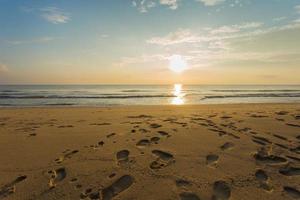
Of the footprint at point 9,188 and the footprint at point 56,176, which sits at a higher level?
the footprint at point 56,176

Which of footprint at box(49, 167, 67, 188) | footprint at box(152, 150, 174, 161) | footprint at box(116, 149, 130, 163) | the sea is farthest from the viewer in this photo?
the sea

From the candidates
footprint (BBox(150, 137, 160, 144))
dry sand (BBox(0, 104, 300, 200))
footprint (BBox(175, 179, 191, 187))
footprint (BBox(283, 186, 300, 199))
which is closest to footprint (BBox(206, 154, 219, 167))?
dry sand (BBox(0, 104, 300, 200))

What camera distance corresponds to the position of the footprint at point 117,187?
3154 millimetres

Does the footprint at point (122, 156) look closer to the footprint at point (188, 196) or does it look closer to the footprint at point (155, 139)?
the footprint at point (155, 139)

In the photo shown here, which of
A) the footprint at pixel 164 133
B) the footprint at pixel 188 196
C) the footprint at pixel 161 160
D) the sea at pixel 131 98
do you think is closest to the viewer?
the footprint at pixel 188 196

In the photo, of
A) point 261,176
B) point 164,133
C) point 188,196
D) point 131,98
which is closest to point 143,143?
point 164,133

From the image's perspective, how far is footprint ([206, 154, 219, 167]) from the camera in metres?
4.18

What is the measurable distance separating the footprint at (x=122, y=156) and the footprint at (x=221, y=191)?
5.46 ft

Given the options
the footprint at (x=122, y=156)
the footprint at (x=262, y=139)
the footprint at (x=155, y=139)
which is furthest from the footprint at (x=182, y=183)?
the footprint at (x=262, y=139)

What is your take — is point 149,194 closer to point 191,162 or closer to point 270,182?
point 191,162

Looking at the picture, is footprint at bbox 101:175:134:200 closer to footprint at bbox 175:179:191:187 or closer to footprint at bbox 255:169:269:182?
footprint at bbox 175:179:191:187

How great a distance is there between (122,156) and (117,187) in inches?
47.1

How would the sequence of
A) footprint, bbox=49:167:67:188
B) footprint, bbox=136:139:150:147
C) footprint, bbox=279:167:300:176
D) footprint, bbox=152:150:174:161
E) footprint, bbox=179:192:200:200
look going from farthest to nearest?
footprint, bbox=136:139:150:147, footprint, bbox=152:150:174:161, footprint, bbox=279:167:300:176, footprint, bbox=49:167:67:188, footprint, bbox=179:192:200:200

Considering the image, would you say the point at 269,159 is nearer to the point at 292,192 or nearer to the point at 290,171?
the point at 290,171
